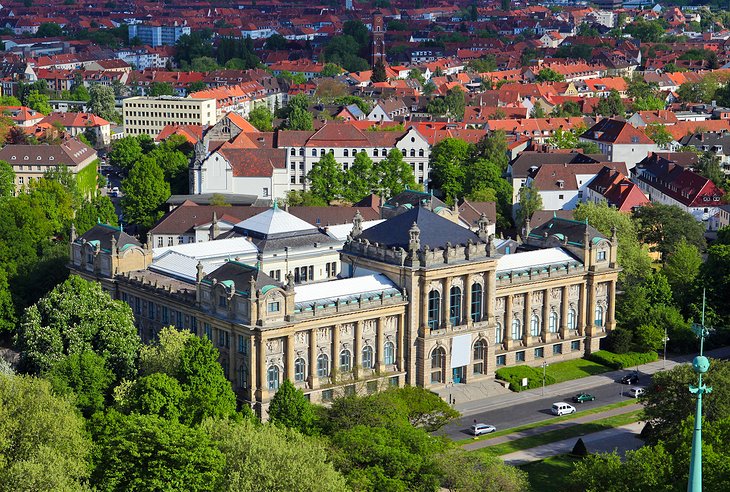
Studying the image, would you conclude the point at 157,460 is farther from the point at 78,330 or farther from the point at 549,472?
the point at 549,472

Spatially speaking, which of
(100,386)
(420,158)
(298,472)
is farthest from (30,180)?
(298,472)

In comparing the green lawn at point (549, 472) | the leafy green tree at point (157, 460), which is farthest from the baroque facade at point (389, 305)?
the leafy green tree at point (157, 460)

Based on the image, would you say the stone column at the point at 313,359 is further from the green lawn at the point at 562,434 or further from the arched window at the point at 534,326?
the arched window at the point at 534,326

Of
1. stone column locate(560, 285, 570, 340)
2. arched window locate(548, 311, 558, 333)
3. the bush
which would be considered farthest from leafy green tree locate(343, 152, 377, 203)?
the bush

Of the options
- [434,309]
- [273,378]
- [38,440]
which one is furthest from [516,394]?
[38,440]

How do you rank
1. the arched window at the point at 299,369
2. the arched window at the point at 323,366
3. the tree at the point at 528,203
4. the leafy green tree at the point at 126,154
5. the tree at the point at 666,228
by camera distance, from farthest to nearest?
1. the leafy green tree at the point at 126,154
2. the tree at the point at 528,203
3. the tree at the point at 666,228
4. the arched window at the point at 323,366
5. the arched window at the point at 299,369

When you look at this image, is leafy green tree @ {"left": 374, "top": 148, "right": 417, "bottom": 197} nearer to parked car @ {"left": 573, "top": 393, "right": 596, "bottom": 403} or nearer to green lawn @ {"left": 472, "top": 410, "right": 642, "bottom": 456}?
parked car @ {"left": 573, "top": 393, "right": 596, "bottom": 403}

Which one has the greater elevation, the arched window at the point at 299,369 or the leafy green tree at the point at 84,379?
the leafy green tree at the point at 84,379
